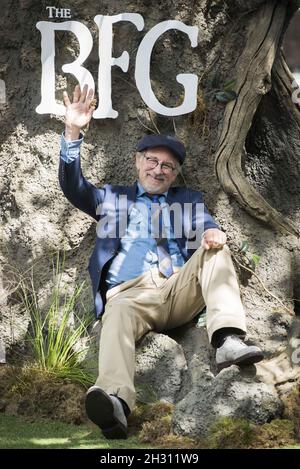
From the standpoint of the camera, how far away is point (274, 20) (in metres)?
7.33

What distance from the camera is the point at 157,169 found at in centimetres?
675

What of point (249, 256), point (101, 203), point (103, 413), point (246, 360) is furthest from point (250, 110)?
point (103, 413)

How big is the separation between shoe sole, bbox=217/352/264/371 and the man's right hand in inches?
70.6

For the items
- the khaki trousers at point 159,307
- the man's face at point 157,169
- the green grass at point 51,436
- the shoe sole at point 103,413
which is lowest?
the green grass at point 51,436

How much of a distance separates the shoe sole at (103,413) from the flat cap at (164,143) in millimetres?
1961

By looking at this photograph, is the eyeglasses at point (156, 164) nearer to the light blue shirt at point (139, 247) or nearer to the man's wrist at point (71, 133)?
the light blue shirt at point (139, 247)

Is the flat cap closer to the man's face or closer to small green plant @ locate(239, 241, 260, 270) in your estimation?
the man's face

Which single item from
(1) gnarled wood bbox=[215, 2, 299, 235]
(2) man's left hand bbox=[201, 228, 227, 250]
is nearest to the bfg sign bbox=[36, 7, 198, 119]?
(1) gnarled wood bbox=[215, 2, 299, 235]

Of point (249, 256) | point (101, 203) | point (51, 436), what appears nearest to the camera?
point (51, 436)

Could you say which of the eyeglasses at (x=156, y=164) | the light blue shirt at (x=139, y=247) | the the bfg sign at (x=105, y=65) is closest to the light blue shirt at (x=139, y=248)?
the light blue shirt at (x=139, y=247)

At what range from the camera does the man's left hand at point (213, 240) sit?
622 cm

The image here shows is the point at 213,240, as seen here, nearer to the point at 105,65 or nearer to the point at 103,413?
the point at 103,413

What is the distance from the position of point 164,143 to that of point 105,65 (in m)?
0.89

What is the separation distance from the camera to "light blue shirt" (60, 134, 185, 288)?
663 cm
